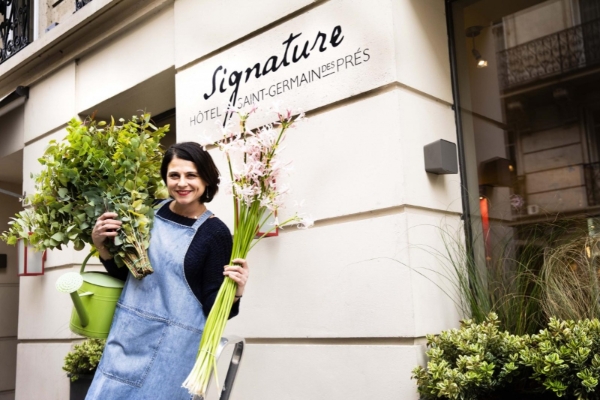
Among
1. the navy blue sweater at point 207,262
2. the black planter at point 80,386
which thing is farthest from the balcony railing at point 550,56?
the black planter at point 80,386

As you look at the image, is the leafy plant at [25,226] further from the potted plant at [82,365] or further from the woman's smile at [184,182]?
the potted plant at [82,365]

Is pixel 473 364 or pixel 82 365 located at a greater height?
pixel 473 364

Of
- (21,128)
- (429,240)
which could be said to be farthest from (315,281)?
(21,128)

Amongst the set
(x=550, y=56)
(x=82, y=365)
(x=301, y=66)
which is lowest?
(x=82, y=365)

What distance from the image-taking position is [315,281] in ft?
13.0

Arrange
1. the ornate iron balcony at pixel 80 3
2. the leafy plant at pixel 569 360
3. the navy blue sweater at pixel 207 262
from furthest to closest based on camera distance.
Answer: the ornate iron balcony at pixel 80 3 → the navy blue sweater at pixel 207 262 → the leafy plant at pixel 569 360

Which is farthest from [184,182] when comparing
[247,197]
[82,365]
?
[82,365]

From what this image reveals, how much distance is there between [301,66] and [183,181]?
1666 mm

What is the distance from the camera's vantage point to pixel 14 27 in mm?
8266

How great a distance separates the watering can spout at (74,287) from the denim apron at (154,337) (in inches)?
5.8

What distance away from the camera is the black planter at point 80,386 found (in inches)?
215

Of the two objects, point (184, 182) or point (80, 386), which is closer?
point (184, 182)

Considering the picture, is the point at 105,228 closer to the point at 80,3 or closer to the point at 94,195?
the point at 94,195
